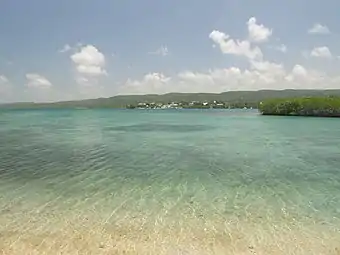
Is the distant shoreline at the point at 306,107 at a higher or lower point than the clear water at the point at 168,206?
lower

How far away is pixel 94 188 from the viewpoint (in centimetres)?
1633

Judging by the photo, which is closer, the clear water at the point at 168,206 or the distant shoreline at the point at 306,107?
the clear water at the point at 168,206

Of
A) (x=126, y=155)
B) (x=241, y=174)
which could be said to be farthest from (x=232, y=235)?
(x=126, y=155)

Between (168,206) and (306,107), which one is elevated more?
(168,206)

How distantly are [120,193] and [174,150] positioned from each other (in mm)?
Result: 16307

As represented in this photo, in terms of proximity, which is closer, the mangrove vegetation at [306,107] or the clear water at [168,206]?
the clear water at [168,206]

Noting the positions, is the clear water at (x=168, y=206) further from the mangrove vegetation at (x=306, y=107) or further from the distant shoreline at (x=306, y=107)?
the mangrove vegetation at (x=306, y=107)

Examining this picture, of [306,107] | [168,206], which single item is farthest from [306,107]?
[168,206]

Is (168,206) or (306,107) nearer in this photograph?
(168,206)

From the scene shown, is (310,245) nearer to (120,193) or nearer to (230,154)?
(120,193)

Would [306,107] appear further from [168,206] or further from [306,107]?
[168,206]

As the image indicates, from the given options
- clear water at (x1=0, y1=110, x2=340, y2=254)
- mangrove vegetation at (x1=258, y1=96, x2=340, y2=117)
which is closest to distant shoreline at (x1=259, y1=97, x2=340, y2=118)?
mangrove vegetation at (x1=258, y1=96, x2=340, y2=117)

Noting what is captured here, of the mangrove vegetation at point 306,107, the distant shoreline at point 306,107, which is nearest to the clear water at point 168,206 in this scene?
the distant shoreline at point 306,107

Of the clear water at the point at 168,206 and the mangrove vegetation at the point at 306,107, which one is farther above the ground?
the clear water at the point at 168,206
